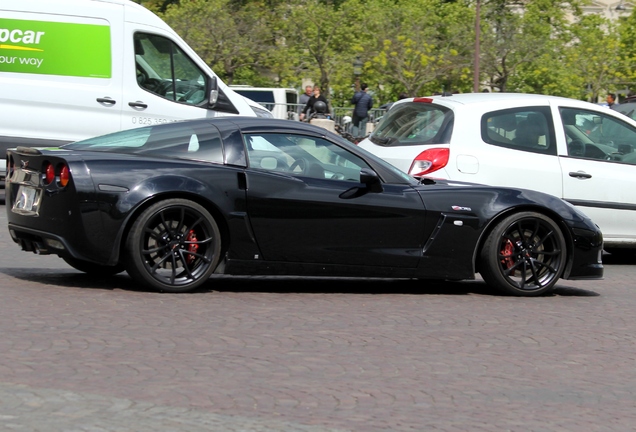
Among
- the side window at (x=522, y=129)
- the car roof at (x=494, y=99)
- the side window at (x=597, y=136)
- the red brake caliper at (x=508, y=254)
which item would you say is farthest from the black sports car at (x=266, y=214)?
the side window at (x=597, y=136)

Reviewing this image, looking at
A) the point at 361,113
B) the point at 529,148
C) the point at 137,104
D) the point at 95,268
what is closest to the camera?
the point at 95,268

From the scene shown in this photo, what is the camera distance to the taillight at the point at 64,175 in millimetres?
7367

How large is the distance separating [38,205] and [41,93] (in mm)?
6114

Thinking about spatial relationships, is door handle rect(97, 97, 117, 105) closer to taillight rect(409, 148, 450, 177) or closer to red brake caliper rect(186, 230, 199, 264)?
taillight rect(409, 148, 450, 177)

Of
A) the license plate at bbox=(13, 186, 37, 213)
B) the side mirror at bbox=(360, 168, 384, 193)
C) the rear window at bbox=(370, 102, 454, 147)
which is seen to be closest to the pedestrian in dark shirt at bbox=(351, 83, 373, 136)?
the rear window at bbox=(370, 102, 454, 147)

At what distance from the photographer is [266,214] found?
7789mm

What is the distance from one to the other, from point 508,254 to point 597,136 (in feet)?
10.5

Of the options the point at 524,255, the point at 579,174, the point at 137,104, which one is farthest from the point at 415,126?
the point at 137,104

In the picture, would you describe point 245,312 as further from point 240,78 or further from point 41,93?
point 240,78

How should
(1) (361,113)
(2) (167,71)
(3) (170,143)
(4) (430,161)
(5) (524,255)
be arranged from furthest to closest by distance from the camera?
(1) (361,113)
(2) (167,71)
(4) (430,161)
(5) (524,255)
(3) (170,143)

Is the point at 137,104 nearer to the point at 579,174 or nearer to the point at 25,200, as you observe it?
the point at 579,174

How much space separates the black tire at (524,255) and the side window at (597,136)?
8.45 ft

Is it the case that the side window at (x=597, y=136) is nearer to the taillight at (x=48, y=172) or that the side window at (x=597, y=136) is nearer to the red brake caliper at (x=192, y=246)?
the red brake caliper at (x=192, y=246)

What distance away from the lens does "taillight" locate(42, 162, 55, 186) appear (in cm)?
750
